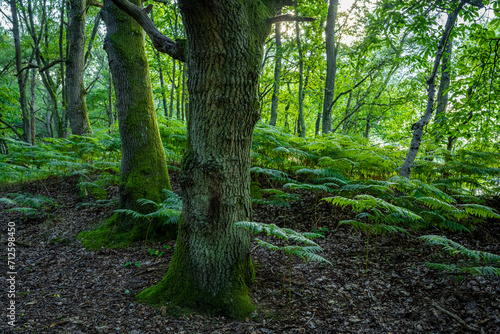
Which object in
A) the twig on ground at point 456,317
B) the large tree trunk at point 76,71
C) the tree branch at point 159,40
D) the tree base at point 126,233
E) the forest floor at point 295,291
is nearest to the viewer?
the twig on ground at point 456,317

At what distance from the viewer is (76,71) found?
29.1 ft

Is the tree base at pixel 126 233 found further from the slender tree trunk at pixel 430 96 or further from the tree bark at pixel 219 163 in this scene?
the slender tree trunk at pixel 430 96

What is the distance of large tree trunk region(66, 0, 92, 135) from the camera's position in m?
8.47

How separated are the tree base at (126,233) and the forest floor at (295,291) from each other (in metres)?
0.17

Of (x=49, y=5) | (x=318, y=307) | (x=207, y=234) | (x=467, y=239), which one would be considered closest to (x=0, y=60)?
(x=49, y=5)

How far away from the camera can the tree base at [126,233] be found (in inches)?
179

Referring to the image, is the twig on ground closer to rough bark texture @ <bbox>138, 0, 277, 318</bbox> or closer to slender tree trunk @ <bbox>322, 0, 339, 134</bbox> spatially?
rough bark texture @ <bbox>138, 0, 277, 318</bbox>

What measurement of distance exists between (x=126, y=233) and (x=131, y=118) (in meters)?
2.11

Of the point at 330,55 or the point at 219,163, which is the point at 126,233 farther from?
the point at 330,55

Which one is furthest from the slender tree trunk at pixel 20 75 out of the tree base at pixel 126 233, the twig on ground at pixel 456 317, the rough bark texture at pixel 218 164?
the twig on ground at pixel 456 317

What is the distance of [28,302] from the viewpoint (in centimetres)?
305

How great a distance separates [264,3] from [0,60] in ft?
84.9

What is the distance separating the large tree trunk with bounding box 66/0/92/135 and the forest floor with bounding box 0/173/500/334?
532 cm

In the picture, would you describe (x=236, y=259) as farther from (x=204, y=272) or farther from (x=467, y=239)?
(x=467, y=239)
